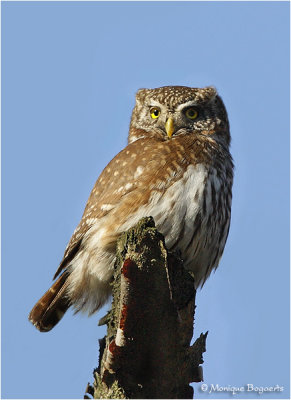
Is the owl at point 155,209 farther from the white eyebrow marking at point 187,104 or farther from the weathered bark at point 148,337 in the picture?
the weathered bark at point 148,337

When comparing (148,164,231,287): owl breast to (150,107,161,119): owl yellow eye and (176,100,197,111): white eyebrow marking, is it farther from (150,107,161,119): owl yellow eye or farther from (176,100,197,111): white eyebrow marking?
(150,107,161,119): owl yellow eye

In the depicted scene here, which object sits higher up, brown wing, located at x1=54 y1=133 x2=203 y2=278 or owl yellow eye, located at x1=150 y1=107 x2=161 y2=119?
owl yellow eye, located at x1=150 y1=107 x2=161 y2=119

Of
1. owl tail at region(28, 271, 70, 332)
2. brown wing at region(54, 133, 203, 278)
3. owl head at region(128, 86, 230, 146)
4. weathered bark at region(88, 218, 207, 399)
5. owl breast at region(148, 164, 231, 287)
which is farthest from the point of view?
owl head at region(128, 86, 230, 146)

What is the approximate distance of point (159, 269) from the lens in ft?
10.6

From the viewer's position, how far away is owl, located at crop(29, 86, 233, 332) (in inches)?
184

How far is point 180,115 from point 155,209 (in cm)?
132

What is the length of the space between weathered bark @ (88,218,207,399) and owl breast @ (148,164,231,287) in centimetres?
135

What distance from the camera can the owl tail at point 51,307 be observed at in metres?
4.98

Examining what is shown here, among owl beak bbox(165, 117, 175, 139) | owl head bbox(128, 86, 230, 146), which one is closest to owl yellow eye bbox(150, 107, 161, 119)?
owl head bbox(128, 86, 230, 146)

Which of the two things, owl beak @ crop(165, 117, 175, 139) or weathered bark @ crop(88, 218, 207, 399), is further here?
owl beak @ crop(165, 117, 175, 139)

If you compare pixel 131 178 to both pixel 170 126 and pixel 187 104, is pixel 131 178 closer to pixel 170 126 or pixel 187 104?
pixel 170 126

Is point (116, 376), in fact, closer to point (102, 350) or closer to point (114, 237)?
point (102, 350)

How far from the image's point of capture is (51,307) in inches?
198

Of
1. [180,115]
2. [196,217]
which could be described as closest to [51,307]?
[196,217]
